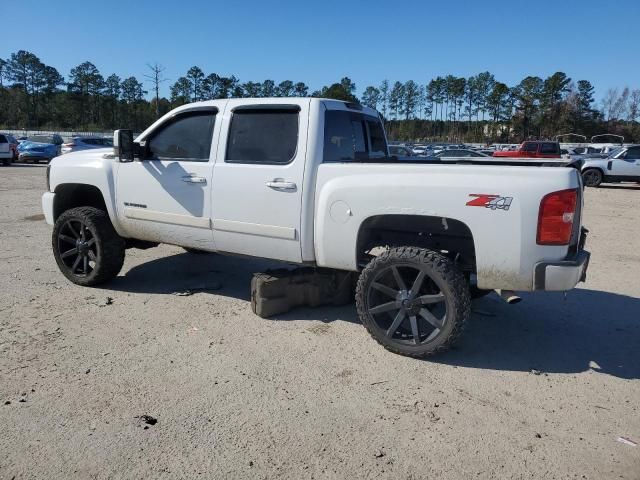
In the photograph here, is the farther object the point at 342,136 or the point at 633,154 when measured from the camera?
the point at 633,154

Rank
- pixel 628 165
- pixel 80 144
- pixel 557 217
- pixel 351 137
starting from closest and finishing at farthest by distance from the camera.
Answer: pixel 557 217 → pixel 351 137 → pixel 628 165 → pixel 80 144

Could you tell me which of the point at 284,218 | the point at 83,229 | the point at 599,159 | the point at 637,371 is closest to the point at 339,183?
the point at 284,218

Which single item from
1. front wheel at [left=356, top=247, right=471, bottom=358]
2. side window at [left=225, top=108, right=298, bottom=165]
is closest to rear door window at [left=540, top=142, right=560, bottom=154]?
side window at [left=225, top=108, right=298, bottom=165]

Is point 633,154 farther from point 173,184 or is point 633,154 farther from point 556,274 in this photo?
point 173,184

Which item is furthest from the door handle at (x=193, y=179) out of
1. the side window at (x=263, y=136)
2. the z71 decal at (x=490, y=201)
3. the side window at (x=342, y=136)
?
the z71 decal at (x=490, y=201)

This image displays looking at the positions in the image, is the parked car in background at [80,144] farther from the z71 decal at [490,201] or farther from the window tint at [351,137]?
the z71 decal at [490,201]

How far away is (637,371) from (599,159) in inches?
807

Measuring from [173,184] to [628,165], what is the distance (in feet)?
69.7

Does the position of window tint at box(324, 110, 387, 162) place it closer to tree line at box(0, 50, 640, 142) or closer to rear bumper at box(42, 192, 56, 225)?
rear bumper at box(42, 192, 56, 225)

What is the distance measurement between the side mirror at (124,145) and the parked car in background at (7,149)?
2370 cm

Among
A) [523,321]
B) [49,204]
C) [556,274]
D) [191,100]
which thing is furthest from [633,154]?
[191,100]

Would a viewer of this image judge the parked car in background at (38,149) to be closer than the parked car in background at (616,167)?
No

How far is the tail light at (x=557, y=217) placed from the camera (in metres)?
3.34

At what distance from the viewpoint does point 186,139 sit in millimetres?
4941
